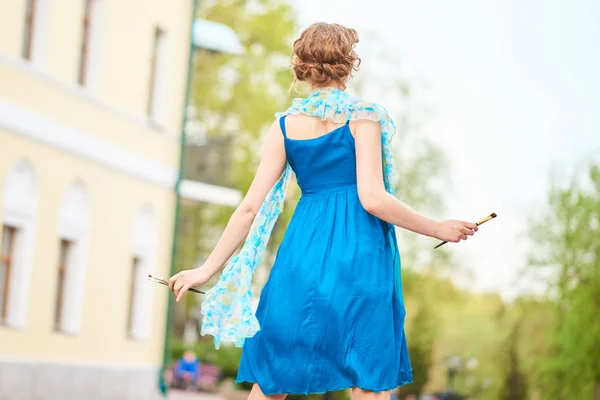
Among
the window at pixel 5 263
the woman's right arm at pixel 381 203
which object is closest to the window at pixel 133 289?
the window at pixel 5 263

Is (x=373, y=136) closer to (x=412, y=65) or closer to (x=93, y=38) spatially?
(x=93, y=38)

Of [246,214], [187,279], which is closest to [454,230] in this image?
[246,214]

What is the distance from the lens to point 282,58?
41.3 meters

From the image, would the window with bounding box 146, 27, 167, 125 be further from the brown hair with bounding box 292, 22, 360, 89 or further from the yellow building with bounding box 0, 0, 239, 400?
the brown hair with bounding box 292, 22, 360, 89

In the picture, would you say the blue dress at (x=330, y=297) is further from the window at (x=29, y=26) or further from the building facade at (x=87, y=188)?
the window at (x=29, y=26)

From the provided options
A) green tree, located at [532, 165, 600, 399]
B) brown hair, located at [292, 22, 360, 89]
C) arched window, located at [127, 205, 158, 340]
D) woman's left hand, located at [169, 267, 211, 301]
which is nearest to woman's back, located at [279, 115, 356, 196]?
brown hair, located at [292, 22, 360, 89]

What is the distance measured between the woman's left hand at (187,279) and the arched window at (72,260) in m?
16.7

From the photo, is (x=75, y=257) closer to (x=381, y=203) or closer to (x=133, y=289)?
(x=133, y=289)

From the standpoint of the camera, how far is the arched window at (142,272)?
24812 mm

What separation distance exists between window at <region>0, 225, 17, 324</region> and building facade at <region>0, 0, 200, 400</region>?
23 millimetres

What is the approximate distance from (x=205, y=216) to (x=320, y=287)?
135 feet

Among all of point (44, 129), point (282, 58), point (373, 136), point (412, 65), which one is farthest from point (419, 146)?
point (373, 136)

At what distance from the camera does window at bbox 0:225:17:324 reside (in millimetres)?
19284

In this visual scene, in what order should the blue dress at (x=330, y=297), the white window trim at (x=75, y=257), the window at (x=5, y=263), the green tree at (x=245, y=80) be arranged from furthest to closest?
the green tree at (x=245, y=80) < the white window trim at (x=75, y=257) < the window at (x=5, y=263) < the blue dress at (x=330, y=297)
